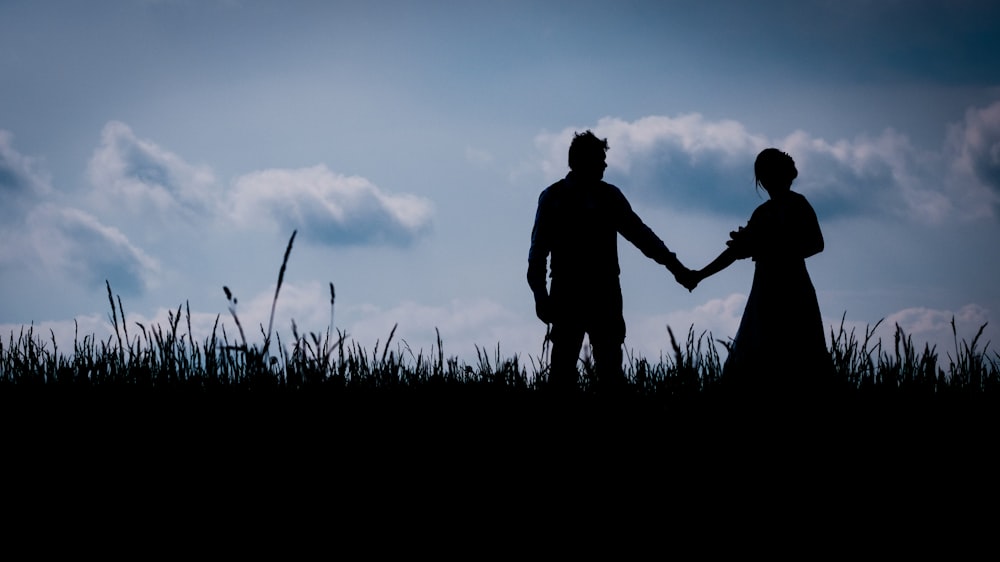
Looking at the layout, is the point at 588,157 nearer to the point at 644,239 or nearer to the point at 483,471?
the point at 644,239

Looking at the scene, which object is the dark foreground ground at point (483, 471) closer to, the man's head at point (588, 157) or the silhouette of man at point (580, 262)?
the silhouette of man at point (580, 262)

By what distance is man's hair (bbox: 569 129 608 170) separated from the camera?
5.44 metres

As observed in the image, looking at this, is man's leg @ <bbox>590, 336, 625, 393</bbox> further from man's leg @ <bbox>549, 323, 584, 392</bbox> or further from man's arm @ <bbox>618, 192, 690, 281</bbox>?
man's arm @ <bbox>618, 192, 690, 281</bbox>

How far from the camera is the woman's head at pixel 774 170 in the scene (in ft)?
16.8

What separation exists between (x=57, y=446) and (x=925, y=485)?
393 centimetres

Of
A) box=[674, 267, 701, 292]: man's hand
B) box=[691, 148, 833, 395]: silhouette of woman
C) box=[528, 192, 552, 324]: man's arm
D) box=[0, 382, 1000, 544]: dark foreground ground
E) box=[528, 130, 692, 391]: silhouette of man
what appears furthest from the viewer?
box=[674, 267, 701, 292]: man's hand

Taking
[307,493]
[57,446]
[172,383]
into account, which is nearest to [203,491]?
[307,493]

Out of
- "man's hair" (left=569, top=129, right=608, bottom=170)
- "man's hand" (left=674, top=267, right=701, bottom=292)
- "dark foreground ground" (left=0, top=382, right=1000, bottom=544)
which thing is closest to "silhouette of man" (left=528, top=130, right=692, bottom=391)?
"man's hair" (left=569, top=129, right=608, bottom=170)

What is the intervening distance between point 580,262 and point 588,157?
2.63ft

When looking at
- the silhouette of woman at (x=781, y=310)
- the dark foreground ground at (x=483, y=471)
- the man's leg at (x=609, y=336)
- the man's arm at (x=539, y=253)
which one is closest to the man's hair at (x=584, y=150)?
the man's arm at (x=539, y=253)

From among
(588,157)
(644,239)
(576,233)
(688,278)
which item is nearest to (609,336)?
(576,233)

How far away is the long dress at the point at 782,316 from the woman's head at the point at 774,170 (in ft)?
0.49

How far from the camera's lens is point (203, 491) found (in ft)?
9.37

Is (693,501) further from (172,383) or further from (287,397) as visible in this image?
(172,383)
